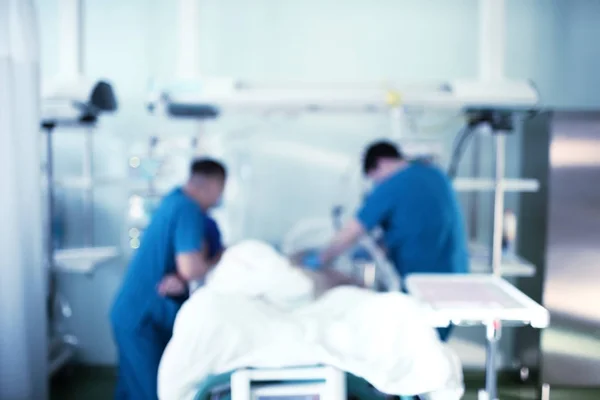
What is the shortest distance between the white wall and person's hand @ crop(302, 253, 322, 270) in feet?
2.17

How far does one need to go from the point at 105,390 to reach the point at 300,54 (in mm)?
2255

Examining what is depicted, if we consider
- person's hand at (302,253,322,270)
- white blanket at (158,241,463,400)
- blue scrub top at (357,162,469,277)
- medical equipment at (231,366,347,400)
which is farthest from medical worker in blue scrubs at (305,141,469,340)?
medical equipment at (231,366,347,400)

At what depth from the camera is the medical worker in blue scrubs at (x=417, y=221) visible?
7.98 feet

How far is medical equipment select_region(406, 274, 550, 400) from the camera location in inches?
58.3

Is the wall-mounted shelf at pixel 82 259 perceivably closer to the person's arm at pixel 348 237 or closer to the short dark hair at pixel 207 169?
the short dark hair at pixel 207 169

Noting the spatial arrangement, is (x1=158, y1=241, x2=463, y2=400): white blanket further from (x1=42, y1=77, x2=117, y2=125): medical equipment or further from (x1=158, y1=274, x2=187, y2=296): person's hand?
(x1=42, y1=77, x2=117, y2=125): medical equipment

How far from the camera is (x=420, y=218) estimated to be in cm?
244

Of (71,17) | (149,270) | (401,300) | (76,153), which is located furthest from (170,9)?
(401,300)

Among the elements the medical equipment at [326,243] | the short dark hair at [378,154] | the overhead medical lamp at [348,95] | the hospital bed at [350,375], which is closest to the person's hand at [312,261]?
the medical equipment at [326,243]

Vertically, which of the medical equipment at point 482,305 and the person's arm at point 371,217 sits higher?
the person's arm at point 371,217

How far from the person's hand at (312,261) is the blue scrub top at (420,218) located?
0.34 m

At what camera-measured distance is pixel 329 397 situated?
1.42m

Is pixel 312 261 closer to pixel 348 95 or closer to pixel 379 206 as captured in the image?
pixel 379 206

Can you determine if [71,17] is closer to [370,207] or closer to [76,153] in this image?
[76,153]
